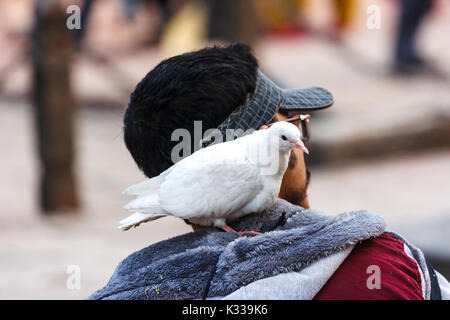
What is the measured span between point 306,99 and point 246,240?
50 centimetres

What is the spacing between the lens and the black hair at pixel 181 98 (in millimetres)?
1744

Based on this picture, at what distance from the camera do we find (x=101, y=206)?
6629 mm

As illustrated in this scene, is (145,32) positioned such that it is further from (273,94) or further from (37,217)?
(273,94)

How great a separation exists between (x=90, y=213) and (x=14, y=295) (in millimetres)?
1963

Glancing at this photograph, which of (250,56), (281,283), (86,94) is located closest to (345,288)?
(281,283)

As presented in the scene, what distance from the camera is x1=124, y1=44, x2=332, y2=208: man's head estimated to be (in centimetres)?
175

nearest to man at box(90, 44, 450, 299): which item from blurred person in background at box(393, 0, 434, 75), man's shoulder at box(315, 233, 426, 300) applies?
man's shoulder at box(315, 233, 426, 300)

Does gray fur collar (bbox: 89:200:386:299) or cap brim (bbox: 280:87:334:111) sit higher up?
cap brim (bbox: 280:87:334:111)

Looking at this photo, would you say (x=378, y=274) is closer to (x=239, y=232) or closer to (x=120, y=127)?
(x=239, y=232)

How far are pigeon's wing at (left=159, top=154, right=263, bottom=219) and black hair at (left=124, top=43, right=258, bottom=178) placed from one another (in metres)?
0.09

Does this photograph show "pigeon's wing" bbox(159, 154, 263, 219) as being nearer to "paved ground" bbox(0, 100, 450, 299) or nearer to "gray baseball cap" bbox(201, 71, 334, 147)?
"gray baseball cap" bbox(201, 71, 334, 147)

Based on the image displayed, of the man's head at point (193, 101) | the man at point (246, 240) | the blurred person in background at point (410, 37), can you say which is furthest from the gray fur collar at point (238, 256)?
the blurred person in background at point (410, 37)

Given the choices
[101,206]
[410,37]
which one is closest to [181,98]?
[101,206]

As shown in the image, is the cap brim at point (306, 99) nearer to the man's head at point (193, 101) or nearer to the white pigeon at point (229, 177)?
the man's head at point (193, 101)
